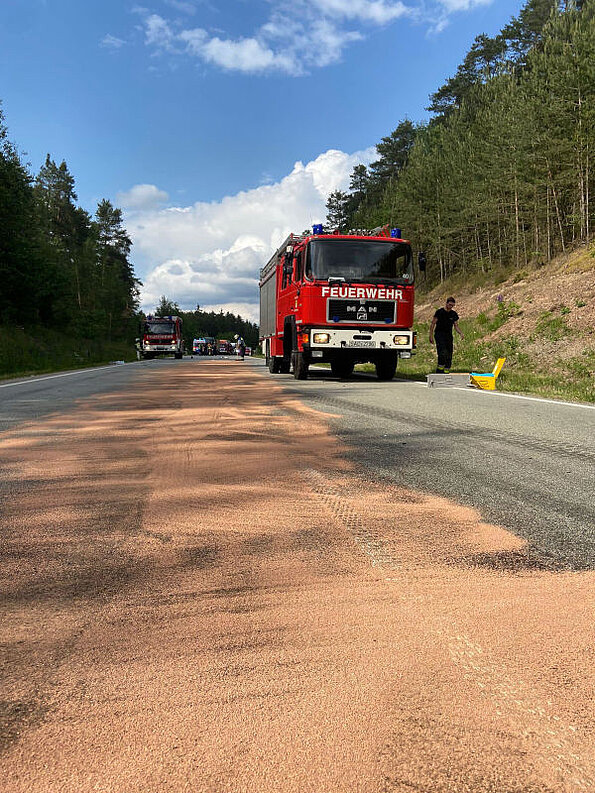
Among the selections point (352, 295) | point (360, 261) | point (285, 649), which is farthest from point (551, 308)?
point (285, 649)

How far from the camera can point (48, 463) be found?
16.2 feet

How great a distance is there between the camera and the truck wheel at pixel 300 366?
15.2 meters

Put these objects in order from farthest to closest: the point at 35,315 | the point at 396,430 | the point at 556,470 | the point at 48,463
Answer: the point at 35,315, the point at 396,430, the point at 48,463, the point at 556,470

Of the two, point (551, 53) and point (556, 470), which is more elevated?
point (551, 53)

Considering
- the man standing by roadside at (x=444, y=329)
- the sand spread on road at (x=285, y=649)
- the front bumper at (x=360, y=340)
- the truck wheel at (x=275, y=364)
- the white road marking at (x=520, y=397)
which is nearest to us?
the sand spread on road at (x=285, y=649)

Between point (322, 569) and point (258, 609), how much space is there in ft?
1.53

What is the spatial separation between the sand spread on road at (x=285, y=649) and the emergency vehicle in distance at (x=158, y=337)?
4337 centimetres

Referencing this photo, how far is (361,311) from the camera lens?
569 inches

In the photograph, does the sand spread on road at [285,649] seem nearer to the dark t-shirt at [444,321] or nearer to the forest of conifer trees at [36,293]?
the dark t-shirt at [444,321]

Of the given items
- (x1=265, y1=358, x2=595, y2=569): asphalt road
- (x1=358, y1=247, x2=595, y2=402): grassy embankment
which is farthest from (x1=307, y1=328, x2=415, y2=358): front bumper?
(x1=265, y1=358, x2=595, y2=569): asphalt road

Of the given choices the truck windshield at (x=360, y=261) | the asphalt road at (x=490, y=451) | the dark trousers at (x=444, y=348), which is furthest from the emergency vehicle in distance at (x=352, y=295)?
the asphalt road at (x=490, y=451)

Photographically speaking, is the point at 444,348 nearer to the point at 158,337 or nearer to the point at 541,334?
the point at 541,334

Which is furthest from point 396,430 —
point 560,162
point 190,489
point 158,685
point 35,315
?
point 35,315

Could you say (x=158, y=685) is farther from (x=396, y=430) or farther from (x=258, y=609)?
(x=396, y=430)
